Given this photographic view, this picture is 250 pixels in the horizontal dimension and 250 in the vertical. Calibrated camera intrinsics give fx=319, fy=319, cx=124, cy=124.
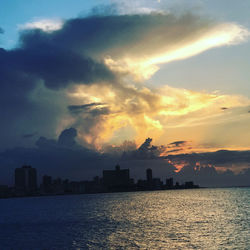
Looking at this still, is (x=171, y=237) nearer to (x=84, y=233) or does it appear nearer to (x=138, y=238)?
(x=138, y=238)

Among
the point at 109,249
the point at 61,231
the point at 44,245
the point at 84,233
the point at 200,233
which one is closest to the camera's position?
the point at 109,249

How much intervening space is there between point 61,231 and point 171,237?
38305 mm

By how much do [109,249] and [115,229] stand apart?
101 ft

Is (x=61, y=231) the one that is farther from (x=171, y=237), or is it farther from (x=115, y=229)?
(x=171, y=237)

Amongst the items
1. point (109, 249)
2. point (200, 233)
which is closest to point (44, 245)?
point (109, 249)

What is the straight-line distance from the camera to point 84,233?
9562 cm

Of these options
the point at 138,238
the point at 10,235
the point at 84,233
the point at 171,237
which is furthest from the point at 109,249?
the point at 10,235

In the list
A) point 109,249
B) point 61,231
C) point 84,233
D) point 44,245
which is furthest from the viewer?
point 61,231

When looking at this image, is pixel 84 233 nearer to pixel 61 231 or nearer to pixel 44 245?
pixel 61 231

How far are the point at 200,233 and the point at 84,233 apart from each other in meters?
34.0

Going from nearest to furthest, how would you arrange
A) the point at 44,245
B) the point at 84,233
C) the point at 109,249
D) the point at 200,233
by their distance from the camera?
the point at 109,249, the point at 44,245, the point at 200,233, the point at 84,233

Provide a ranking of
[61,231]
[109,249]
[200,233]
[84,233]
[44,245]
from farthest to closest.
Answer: [61,231] → [84,233] → [200,233] → [44,245] → [109,249]

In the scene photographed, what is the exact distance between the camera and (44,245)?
258 ft

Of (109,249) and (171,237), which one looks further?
(171,237)
